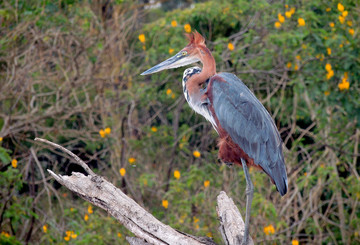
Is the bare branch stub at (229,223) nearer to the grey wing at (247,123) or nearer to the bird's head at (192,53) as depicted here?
the grey wing at (247,123)

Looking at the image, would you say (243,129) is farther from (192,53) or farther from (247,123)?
(192,53)

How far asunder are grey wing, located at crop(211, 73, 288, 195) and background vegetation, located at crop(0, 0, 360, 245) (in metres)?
1.60

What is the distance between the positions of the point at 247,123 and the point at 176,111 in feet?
9.65

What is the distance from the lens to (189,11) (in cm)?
736

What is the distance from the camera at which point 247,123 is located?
4281mm

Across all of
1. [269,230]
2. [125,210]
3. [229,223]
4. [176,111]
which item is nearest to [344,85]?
[269,230]

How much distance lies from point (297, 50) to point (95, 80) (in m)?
2.67

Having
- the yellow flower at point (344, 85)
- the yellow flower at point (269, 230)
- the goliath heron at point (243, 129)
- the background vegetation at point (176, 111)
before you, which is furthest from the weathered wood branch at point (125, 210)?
the yellow flower at point (344, 85)

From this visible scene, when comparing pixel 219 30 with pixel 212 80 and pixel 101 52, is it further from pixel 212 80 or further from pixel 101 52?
pixel 212 80

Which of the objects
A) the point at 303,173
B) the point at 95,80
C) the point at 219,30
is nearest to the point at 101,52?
the point at 95,80

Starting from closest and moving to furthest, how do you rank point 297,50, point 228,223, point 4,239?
point 228,223 → point 4,239 → point 297,50

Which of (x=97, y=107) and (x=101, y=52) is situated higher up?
(x=101, y=52)

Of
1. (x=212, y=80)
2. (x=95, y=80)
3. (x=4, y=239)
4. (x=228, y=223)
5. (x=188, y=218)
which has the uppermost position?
(x=212, y=80)

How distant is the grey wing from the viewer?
4195 millimetres
